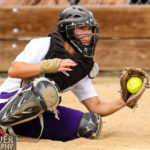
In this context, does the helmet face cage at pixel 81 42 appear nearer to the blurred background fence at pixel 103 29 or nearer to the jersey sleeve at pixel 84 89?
the jersey sleeve at pixel 84 89

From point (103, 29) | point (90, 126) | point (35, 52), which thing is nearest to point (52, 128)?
point (90, 126)

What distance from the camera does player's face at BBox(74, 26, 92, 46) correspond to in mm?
3756

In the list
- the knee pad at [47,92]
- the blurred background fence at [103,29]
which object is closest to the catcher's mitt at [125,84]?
the knee pad at [47,92]

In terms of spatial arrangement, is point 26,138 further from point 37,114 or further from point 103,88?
point 103,88

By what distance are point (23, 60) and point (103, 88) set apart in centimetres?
310

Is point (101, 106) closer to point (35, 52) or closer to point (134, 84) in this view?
point (134, 84)

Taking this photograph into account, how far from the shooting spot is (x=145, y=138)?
3807 mm

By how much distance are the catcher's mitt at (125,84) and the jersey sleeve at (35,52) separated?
0.64 m

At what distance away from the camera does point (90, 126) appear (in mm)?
3770

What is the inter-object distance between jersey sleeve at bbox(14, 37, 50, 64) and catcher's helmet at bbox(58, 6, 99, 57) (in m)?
0.19

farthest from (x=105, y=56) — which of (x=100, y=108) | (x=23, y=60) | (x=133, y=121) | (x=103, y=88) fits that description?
(x=23, y=60)

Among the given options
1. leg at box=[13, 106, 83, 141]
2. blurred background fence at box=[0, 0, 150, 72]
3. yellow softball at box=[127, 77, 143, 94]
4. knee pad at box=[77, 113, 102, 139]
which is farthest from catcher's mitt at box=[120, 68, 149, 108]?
blurred background fence at box=[0, 0, 150, 72]

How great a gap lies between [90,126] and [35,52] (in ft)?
2.39

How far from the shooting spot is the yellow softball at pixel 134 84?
3811 millimetres
